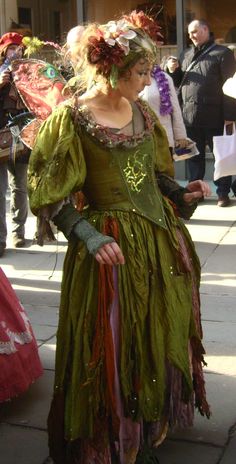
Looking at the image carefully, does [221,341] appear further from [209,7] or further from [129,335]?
[209,7]

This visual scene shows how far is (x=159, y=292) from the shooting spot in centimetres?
307

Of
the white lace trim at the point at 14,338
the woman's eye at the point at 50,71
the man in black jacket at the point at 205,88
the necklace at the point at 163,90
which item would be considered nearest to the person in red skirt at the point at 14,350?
the white lace trim at the point at 14,338

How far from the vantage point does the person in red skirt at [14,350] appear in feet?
12.3

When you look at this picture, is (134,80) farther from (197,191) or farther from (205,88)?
(205,88)

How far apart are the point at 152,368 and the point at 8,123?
370 cm

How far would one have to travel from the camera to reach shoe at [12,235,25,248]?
6.98m

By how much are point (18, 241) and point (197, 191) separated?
3926 mm

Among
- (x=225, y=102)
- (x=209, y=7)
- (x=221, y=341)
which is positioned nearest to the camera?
(x=221, y=341)

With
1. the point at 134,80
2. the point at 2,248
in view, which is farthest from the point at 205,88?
the point at 134,80

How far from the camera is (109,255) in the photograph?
110 inches

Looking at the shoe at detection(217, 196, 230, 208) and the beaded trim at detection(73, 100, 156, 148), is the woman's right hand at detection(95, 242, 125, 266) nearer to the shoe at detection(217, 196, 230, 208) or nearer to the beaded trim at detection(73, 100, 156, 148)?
the beaded trim at detection(73, 100, 156, 148)

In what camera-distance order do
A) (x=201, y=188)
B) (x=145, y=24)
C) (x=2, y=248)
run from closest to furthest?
(x=145, y=24) → (x=201, y=188) → (x=2, y=248)

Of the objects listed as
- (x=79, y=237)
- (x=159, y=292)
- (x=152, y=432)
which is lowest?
(x=152, y=432)

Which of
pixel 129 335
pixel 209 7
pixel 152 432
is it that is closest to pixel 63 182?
pixel 129 335
